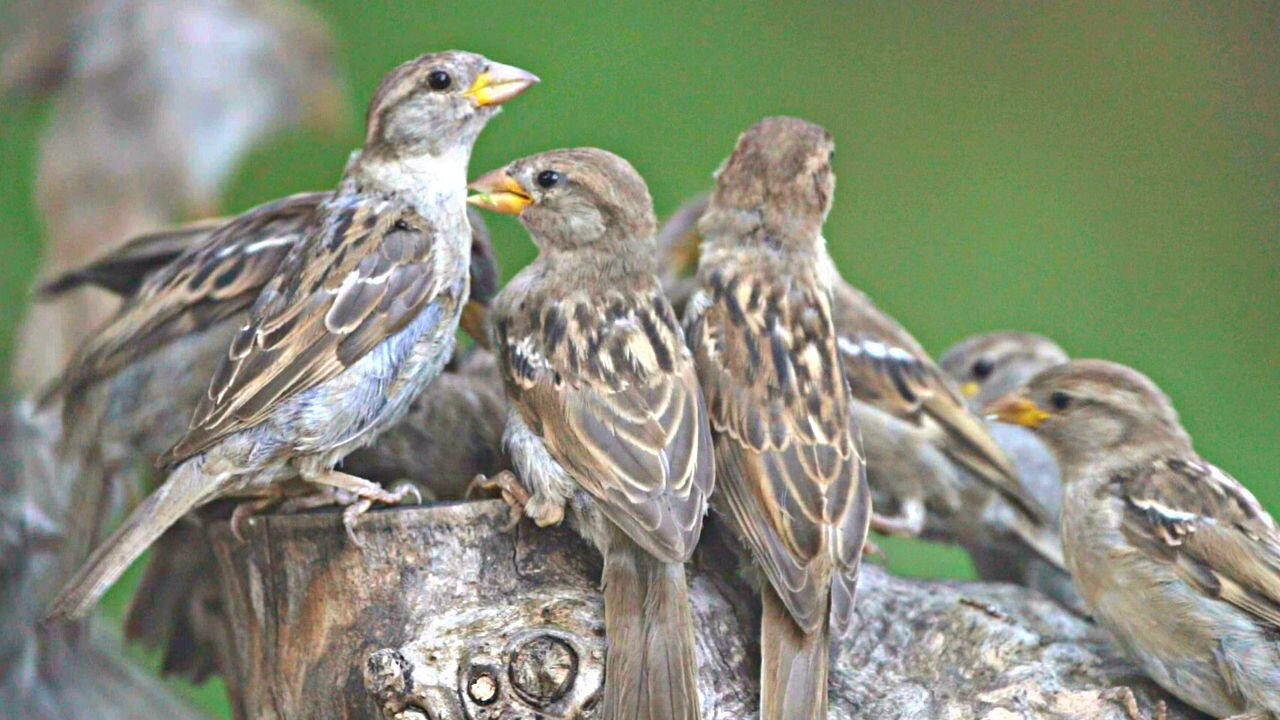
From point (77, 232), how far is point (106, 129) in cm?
37

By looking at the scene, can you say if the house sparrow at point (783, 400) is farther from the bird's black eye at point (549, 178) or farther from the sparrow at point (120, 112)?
the sparrow at point (120, 112)

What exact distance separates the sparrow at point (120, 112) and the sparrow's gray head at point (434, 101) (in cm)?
229

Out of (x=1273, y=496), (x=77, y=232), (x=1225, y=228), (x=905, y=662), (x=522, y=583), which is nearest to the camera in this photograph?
(x=522, y=583)

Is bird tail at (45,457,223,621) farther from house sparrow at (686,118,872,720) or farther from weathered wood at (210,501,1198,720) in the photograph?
house sparrow at (686,118,872,720)

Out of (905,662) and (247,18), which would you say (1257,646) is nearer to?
(905,662)

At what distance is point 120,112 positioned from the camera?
18.8ft

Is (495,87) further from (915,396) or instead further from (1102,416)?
(1102,416)

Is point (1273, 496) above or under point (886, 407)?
under

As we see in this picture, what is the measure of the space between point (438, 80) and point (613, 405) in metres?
0.86

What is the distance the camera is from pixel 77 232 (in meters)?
5.60

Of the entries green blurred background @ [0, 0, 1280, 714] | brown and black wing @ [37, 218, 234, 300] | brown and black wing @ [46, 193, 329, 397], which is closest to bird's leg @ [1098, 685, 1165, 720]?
brown and black wing @ [46, 193, 329, 397]

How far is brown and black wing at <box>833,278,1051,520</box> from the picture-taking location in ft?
13.9

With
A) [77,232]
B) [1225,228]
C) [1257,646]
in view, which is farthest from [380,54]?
[1257,646]

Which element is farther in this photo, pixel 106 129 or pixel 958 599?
pixel 106 129
